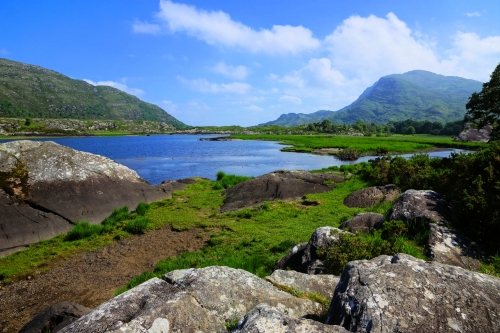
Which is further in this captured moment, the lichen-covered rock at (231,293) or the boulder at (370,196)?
the boulder at (370,196)

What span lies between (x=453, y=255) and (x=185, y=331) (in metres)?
8.32

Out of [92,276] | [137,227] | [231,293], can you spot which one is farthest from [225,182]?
[231,293]

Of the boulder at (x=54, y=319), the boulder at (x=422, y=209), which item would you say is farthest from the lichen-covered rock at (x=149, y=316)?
the boulder at (x=422, y=209)

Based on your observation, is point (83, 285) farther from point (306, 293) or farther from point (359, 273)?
point (359, 273)

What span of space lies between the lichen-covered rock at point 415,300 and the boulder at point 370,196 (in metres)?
16.6

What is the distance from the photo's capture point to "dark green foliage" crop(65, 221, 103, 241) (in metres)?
17.7

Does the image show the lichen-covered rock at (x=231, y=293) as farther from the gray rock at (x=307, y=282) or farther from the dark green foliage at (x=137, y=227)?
the dark green foliage at (x=137, y=227)

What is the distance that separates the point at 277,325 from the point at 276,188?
75.2 feet

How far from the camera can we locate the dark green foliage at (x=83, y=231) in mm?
17719

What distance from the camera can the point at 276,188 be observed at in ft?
87.5

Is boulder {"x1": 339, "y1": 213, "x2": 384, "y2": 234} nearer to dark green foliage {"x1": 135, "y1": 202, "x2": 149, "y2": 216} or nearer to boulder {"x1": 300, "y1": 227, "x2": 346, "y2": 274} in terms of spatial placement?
boulder {"x1": 300, "y1": 227, "x2": 346, "y2": 274}

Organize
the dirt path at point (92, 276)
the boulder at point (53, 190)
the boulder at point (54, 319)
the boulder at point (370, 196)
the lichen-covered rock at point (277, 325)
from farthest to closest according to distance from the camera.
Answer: the boulder at point (370, 196) < the boulder at point (53, 190) < the dirt path at point (92, 276) < the boulder at point (54, 319) < the lichen-covered rock at point (277, 325)

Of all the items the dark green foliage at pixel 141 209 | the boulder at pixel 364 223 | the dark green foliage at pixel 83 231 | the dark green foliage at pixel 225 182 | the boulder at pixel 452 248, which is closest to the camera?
the boulder at pixel 452 248

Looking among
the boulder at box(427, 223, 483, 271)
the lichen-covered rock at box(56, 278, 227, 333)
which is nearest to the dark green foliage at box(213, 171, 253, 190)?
the boulder at box(427, 223, 483, 271)
